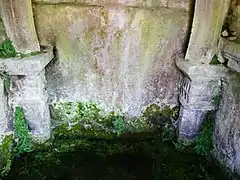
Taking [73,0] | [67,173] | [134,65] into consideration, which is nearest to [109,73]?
[134,65]

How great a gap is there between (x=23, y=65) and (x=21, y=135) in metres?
0.79

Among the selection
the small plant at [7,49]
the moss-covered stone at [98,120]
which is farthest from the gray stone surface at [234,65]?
the small plant at [7,49]

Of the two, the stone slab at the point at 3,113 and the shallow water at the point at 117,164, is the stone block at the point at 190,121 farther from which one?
the stone slab at the point at 3,113

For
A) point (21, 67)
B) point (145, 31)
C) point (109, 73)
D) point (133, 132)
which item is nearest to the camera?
point (21, 67)

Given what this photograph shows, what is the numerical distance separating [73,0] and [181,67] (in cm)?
126

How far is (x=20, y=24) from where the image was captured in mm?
3318

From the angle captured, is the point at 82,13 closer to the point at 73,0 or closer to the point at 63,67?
the point at 73,0

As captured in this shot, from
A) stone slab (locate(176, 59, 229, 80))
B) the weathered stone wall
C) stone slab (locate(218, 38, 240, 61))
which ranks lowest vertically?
stone slab (locate(176, 59, 229, 80))

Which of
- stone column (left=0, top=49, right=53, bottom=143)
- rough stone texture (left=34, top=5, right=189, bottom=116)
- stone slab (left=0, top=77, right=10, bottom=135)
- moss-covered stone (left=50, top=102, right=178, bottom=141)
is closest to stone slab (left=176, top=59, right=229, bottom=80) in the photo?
rough stone texture (left=34, top=5, right=189, bottom=116)

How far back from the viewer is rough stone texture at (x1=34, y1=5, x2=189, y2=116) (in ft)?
11.6

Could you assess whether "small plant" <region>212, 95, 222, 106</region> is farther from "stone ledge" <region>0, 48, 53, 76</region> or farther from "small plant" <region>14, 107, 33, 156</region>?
"small plant" <region>14, 107, 33, 156</region>

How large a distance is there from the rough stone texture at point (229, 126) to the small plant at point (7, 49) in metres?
2.10

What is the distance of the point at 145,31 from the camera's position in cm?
361

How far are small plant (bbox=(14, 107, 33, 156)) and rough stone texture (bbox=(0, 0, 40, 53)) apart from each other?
68 centimetres
